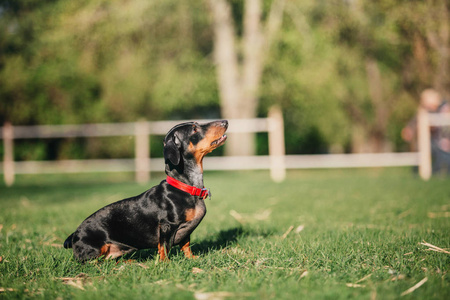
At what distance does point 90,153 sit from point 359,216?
54.9 ft

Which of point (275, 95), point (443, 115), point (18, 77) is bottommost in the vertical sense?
point (443, 115)

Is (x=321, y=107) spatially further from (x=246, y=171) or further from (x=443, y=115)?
(x=443, y=115)

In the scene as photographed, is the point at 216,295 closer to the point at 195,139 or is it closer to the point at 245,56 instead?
the point at 195,139

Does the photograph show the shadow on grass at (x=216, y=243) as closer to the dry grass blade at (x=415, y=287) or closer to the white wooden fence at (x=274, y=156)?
the dry grass blade at (x=415, y=287)

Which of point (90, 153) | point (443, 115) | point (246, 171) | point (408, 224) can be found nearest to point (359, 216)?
point (408, 224)

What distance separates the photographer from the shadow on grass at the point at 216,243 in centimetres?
366

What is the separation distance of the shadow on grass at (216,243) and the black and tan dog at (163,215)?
0.17 meters

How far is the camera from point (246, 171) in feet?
49.6

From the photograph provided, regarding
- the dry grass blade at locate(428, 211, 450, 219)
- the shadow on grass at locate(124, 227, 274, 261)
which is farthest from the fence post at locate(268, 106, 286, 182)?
the shadow on grass at locate(124, 227, 274, 261)

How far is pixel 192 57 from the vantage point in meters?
16.3

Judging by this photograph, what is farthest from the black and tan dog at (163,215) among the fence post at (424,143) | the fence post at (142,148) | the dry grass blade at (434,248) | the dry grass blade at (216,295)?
the fence post at (424,143)

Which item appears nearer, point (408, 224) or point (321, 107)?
point (408, 224)

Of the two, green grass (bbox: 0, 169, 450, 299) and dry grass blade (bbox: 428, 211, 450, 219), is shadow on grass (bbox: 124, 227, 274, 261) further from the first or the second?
dry grass blade (bbox: 428, 211, 450, 219)

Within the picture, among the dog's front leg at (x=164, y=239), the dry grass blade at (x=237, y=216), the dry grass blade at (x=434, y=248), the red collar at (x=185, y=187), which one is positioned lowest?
the dry grass blade at (x=237, y=216)
